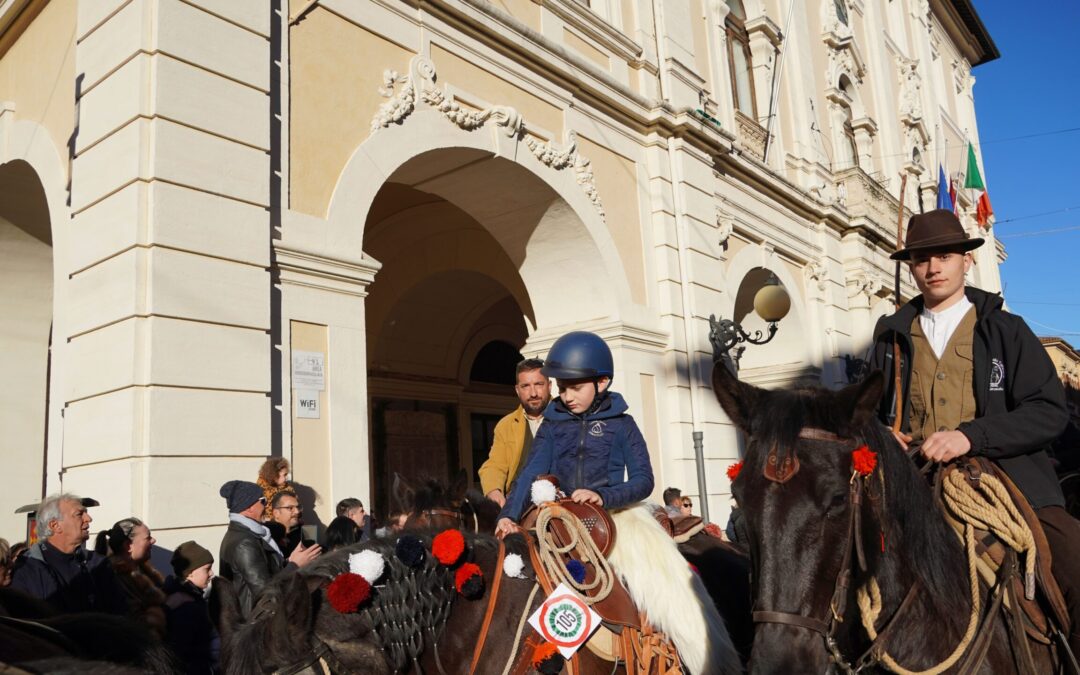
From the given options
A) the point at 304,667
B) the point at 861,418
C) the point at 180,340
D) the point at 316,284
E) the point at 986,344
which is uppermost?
the point at 316,284

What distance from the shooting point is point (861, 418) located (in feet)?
8.25

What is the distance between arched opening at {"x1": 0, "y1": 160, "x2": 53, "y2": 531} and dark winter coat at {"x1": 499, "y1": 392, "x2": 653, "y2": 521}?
24.8 feet

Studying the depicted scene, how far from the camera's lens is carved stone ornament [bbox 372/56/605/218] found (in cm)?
782

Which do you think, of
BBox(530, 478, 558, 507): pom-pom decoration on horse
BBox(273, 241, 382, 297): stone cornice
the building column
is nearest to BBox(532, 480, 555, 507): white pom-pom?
BBox(530, 478, 558, 507): pom-pom decoration on horse

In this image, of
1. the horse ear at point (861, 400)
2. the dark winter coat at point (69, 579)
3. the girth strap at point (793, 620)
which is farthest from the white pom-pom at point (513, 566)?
the dark winter coat at point (69, 579)

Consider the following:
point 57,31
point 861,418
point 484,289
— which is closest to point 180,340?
point 57,31

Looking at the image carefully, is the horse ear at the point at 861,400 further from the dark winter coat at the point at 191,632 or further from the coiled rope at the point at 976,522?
the dark winter coat at the point at 191,632

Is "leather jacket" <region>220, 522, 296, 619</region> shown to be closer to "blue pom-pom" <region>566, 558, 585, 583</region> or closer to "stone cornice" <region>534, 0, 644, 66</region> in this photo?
"blue pom-pom" <region>566, 558, 585, 583</region>

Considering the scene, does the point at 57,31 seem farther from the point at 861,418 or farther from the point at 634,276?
the point at 861,418

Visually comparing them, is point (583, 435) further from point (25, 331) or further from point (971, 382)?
point (25, 331)

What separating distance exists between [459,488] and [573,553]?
118 cm

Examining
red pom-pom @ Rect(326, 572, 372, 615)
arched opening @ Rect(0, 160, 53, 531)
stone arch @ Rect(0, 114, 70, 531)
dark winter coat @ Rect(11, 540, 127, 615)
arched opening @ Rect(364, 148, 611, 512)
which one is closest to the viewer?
red pom-pom @ Rect(326, 572, 372, 615)

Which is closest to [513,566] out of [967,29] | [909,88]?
[909,88]

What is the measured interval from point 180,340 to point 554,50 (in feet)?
19.2
